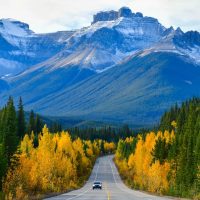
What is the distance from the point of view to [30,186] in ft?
187

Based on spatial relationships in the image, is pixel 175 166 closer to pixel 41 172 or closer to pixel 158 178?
pixel 158 178

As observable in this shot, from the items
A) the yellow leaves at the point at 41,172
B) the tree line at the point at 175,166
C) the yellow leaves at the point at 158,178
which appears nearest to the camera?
the yellow leaves at the point at 41,172

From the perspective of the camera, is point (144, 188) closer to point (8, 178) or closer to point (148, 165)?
point (148, 165)

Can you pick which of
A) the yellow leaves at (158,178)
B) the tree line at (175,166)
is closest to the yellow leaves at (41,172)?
the yellow leaves at (158,178)

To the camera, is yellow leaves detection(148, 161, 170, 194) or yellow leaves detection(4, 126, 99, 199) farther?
yellow leaves detection(148, 161, 170, 194)

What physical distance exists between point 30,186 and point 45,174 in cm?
1295

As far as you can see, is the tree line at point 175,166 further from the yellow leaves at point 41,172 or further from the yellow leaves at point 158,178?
the yellow leaves at point 41,172

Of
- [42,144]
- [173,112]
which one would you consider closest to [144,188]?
[42,144]

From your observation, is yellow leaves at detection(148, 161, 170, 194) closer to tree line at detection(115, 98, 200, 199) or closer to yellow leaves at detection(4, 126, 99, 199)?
tree line at detection(115, 98, 200, 199)

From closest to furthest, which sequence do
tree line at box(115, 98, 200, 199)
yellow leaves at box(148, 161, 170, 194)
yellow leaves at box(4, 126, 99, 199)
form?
yellow leaves at box(4, 126, 99, 199)
tree line at box(115, 98, 200, 199)
yellow leaves at box(148, 161, 170, 194)

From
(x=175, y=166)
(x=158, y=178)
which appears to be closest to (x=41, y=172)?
(x=158, y=178)

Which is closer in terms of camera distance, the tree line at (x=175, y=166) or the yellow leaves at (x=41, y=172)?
the yellow leaves at (x=41, y=172)

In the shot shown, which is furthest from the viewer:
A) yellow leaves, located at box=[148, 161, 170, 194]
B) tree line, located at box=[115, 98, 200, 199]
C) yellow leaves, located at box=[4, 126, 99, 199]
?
yellow leaves, located at box=[148, 161, 170, 194]

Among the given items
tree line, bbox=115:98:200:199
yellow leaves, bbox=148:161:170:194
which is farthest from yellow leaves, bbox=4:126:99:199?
tree line, bbox=115:98:200:199
